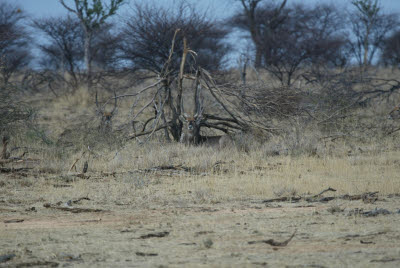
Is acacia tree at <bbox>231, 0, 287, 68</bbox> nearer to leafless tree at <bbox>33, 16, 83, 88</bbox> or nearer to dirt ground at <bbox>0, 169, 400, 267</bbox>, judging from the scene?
leafless tree at <bbox>33, 16, 83, 88</bbox>

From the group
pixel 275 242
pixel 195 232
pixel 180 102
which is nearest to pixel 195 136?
pixel 180 102

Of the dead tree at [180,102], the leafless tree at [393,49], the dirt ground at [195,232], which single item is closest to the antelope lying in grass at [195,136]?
the dead tree at [180,102]

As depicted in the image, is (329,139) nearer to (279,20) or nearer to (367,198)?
(367,198)

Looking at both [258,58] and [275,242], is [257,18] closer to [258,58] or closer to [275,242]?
[258,58]

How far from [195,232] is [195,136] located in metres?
7.18

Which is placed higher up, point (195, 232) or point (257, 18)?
point (257, 18)

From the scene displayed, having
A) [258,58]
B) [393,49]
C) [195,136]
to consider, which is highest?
[393,49]

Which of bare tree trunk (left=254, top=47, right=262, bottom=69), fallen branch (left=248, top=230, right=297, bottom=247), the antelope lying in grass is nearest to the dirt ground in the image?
fallen branch (left=248, top=230, right=297, bottom=247)

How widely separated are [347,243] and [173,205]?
2512 mm

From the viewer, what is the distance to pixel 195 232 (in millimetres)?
4898

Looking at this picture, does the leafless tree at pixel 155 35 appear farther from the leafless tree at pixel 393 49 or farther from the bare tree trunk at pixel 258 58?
the leafless tree at pixel 393 49

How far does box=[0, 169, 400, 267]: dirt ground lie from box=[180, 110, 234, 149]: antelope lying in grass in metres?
4.59

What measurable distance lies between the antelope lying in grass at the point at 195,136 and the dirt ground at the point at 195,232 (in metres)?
4.59

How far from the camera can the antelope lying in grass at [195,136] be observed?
38.4 feet
